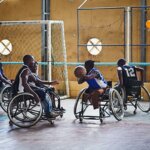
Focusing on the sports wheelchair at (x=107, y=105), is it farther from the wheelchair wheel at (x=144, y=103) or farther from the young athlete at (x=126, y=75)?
the wheelchair wheel at (x=144, y=103)

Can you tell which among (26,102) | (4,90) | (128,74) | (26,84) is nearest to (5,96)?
(4,90)

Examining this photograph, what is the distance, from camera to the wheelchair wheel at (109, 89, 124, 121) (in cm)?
848

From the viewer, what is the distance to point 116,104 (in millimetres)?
8891

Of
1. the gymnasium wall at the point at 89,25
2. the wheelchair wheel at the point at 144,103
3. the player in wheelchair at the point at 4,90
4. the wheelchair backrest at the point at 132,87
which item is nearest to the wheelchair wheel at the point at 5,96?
the player in wheelchair at the point at 4,90

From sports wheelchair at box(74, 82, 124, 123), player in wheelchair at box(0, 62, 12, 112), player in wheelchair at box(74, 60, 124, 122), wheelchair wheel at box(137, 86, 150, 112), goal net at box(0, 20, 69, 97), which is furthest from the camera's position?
goal net at box(0, 20, 69, 97)

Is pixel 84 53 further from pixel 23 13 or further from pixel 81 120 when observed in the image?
pixel 81 120

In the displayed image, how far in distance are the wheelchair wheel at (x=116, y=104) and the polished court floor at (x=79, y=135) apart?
136 millimetres

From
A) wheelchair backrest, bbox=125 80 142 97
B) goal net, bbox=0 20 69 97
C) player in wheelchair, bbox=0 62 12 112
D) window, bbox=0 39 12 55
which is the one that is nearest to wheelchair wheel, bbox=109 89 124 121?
wheelchair backrest, bbox=125 80 142 97

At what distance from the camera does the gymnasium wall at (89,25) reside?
42.5 ft

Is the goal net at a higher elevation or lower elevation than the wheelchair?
higher

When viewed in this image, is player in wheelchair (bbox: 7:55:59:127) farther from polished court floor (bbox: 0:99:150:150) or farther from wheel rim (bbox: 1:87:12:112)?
wheel rim (bbox: 1:87:12:112)

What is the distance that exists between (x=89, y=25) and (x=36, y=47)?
187 centimetres

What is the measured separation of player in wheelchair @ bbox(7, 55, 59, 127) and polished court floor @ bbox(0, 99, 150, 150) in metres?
0.17

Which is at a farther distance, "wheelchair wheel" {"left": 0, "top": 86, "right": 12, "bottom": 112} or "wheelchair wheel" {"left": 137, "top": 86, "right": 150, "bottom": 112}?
"wheelchair wheel" {"left": 137, "top": 86, "right": 150, "bottom": 112}
